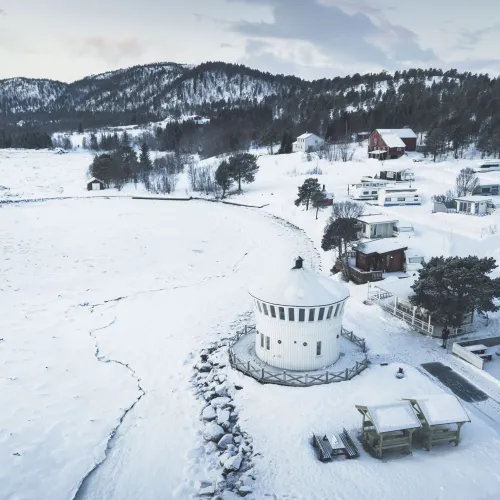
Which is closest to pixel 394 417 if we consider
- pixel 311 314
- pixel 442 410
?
pixel 442 410

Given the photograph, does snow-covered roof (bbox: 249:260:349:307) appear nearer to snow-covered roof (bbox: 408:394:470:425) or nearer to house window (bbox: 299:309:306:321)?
house window (bbox: 299:309:306:321)

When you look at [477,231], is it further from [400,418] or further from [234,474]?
[234,474]

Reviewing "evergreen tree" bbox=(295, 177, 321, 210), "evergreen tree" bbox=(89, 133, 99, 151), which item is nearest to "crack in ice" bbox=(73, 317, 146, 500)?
"evergreen tree" bbox=(295, 177, 321, 210)

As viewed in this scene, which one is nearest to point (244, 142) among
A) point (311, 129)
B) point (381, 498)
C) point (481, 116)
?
point (311, 129)

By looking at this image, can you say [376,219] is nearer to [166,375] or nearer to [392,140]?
[166,375]

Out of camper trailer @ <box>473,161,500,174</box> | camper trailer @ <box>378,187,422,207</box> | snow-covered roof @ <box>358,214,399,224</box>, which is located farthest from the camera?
camper trailer @ <box>473,161,500,174</box>
